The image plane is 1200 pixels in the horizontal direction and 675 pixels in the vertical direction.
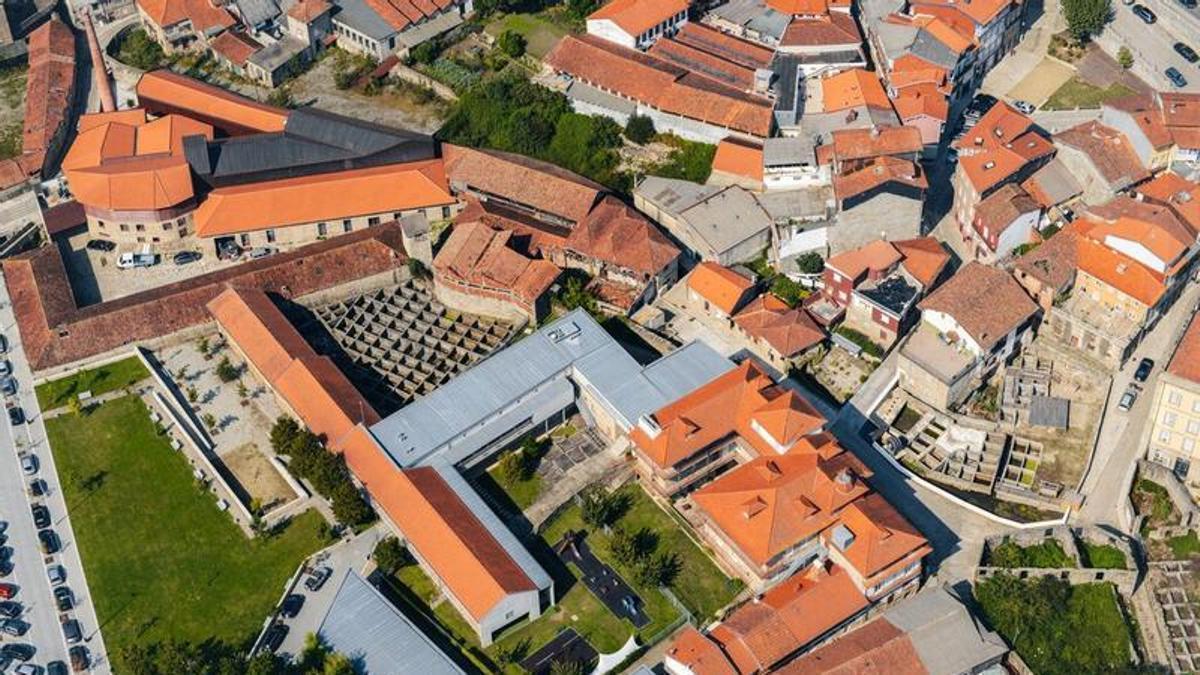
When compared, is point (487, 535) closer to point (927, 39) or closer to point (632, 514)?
point (632, 514)

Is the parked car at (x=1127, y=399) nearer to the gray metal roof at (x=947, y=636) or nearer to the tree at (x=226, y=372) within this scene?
the gray metal roof at (x=947, y=636)

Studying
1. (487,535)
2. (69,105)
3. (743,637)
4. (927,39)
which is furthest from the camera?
(69,105)

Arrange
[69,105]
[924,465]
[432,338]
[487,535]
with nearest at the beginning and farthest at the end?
1. [487,535]
2. [924,465]
3. [432,338]
4. [69,105]

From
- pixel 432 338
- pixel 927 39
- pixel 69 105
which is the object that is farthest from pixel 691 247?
pixel 69 105

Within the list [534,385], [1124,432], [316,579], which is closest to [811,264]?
[534,385]

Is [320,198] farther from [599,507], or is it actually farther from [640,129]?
[599,507]

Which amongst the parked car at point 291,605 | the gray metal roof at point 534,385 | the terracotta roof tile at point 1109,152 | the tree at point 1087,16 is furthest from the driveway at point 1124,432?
the parked car at point 291,605
